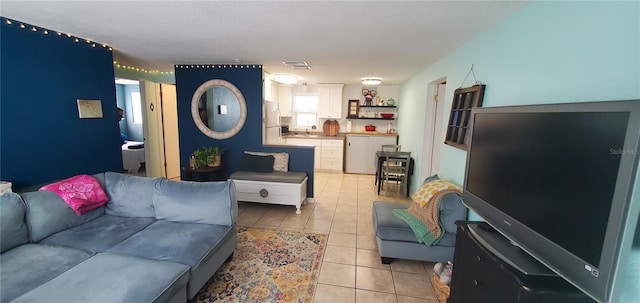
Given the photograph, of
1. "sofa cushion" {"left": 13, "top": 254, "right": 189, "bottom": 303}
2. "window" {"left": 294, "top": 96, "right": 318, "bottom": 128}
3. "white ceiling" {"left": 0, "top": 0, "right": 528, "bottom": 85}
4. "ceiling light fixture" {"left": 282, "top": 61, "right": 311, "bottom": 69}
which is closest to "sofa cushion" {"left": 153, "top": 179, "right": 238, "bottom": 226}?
"sofa cushion" {"left": 13, "top": 254, "right": 189, "bottom": 303}

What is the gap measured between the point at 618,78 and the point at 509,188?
66cm

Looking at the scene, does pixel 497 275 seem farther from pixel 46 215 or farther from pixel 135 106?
pixel 135 106

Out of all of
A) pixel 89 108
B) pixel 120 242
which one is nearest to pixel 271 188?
pixel 120 242

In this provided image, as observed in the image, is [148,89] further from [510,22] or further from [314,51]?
[510,22]

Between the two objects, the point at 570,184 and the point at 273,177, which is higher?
the point at 570,184

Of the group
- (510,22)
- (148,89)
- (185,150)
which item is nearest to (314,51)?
(510,22)

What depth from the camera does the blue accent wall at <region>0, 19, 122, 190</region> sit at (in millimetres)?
2359

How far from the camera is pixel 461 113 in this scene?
256 cm

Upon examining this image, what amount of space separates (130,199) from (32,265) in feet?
2.87

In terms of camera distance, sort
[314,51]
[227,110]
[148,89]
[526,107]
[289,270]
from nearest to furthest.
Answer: [526,107], [289,270], [314,51], [227,110], [148,89]

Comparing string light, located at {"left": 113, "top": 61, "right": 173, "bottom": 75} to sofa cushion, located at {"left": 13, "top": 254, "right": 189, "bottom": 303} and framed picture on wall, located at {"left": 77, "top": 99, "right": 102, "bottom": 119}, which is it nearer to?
framed picture on wall, located at {"left": 77, "top": 99, "right": 102, "bottom": 119}

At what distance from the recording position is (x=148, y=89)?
4.84 metres

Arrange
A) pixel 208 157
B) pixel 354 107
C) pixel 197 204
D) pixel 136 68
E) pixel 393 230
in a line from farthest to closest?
pixel 354 107
pixel 136 68
pixel 208 157
pixel 393 230
pixel 197 204

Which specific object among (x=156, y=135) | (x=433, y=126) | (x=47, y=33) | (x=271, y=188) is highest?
(x=47, y=33)
